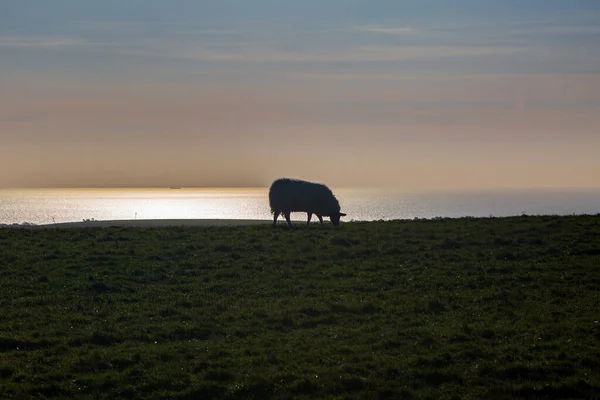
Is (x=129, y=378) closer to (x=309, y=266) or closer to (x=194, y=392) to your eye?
(x=194, y=392)

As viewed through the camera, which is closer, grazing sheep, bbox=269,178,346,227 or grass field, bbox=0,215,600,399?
grass field, bbox=0,215,600,399

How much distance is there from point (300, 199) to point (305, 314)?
770 inches

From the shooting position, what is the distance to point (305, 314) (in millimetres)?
20078

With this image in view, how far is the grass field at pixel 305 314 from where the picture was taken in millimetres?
14367

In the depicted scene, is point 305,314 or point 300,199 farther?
point 300,199

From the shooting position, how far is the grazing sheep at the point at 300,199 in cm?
3884

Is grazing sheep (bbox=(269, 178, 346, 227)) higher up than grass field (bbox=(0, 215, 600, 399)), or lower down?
higher up

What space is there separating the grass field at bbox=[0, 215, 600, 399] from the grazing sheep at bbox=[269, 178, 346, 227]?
5266 millimetres

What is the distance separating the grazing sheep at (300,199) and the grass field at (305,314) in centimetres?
527

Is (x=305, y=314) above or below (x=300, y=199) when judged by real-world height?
below

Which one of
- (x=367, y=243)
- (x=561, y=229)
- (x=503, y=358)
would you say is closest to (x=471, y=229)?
(x=561, y=229)

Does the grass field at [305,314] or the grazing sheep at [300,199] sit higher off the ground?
the grazing sheep at [300,199]

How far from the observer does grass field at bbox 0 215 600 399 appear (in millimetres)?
14367

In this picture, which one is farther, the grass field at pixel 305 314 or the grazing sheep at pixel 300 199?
the grazing sheep at pixel 300 199
